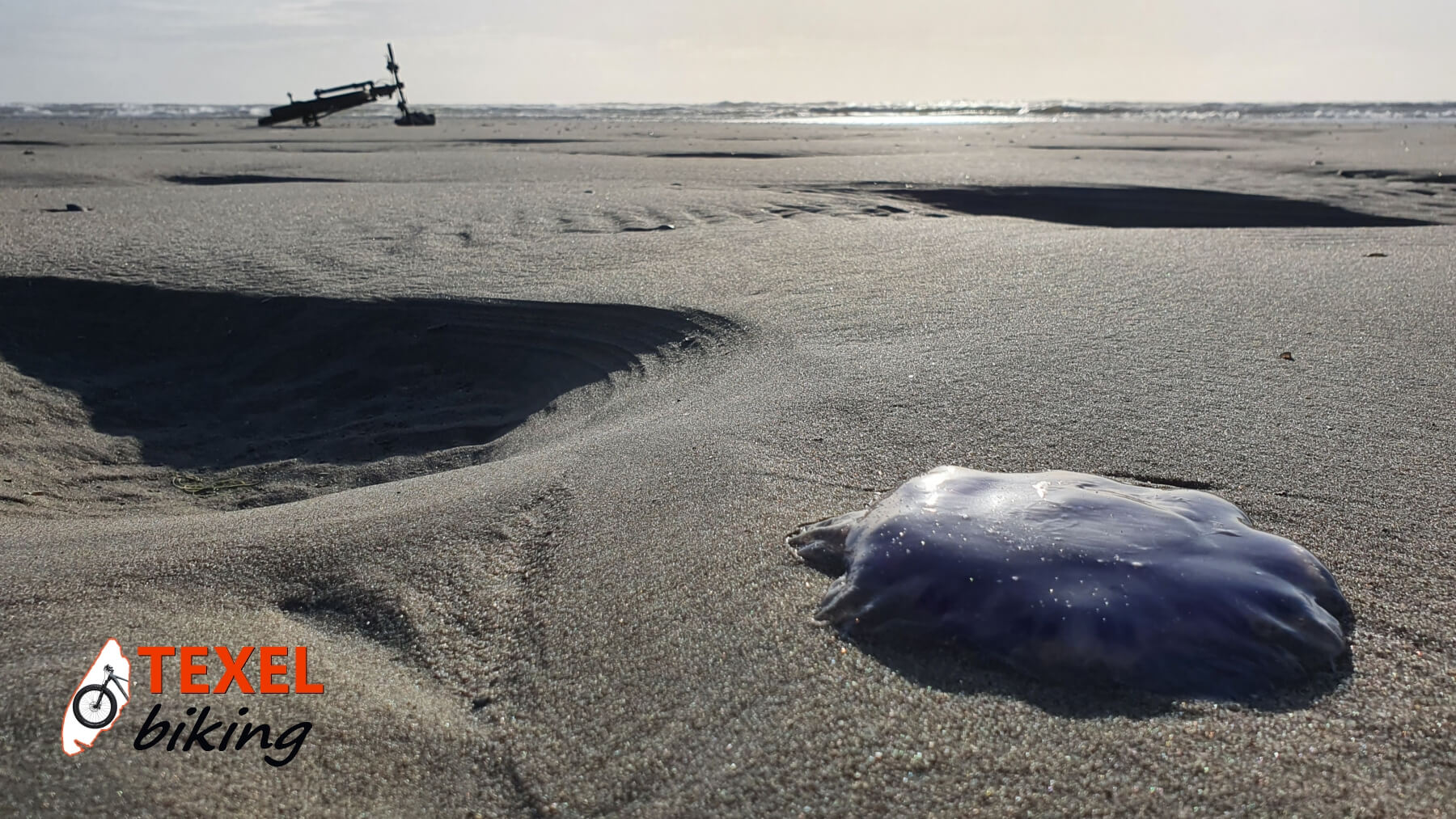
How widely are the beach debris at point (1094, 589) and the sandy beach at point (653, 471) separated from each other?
38mm

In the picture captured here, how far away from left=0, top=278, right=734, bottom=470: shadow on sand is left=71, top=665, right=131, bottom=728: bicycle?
4.18 ft

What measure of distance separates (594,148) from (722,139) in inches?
79.9

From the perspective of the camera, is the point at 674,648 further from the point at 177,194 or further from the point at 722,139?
the point at 722,139

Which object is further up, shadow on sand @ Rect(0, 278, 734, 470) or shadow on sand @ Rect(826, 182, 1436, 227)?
shadow on sand @ Rect(826, 182, 1436, 227)

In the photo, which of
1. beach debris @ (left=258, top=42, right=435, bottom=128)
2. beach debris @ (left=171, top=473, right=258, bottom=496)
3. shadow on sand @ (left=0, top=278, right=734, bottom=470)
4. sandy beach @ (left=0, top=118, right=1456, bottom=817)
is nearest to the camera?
sandy beach @ (left=0, top=118, right=1456, bottom=817)

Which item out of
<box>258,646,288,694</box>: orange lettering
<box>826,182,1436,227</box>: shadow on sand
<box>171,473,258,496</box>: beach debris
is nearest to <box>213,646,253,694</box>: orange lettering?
<box>258,646,288,694</box>: orange lettering

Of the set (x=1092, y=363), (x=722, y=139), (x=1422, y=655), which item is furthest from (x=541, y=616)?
(x=722, y=139)

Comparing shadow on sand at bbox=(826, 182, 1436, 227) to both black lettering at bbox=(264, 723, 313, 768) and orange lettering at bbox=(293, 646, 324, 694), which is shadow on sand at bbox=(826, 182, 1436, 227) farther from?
black lettering at bbox=(264, 723, 313, 768)

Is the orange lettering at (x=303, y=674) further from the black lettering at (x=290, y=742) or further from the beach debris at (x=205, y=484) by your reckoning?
the beach debris at (x=205, y=484)

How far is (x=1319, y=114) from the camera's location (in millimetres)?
25891

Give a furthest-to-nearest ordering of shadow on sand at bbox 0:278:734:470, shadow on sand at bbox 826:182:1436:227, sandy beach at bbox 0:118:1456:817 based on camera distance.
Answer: shadow on sand at bbox 826:182:1436:227, shadow on sand at bbox 0:278:734:470, sandy beach at bbox 0:118:1456:817

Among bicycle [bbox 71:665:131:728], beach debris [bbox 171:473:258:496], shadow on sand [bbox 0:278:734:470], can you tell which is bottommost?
beach debris [bbox 171:473:258:496]

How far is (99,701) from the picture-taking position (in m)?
1.02

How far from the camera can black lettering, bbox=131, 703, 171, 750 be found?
0.97 metres
